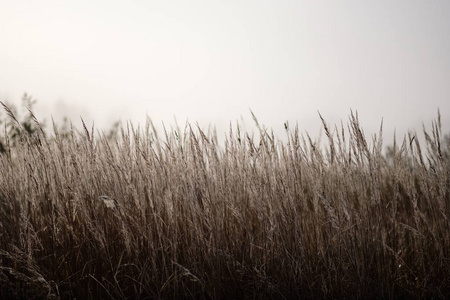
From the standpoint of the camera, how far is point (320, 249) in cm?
258

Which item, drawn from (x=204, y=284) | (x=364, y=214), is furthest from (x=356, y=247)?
(x=204, y=284)

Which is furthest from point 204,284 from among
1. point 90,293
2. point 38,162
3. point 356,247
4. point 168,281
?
point 38,162

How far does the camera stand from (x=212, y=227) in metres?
2.53

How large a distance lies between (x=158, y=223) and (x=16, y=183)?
1.28 m

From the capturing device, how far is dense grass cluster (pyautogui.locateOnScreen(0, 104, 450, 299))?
244cm

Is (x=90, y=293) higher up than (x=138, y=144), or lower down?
lower down

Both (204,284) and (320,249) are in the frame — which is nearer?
(204,284)

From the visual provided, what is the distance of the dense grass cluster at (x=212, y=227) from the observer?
2443mm

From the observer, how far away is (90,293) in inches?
98.2

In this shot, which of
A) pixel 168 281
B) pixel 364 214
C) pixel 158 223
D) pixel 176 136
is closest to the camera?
pixel 168 281

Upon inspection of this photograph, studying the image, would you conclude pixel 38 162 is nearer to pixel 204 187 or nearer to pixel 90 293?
pixel 90 293

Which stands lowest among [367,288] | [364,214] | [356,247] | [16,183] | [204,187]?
[367,288]

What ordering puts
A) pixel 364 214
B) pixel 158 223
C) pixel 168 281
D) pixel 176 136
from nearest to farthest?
pixel 168 281 → pixel 364 214 → pixel 158 223 → pixel 176 136

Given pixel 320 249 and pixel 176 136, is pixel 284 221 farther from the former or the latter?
pixel 176 136
